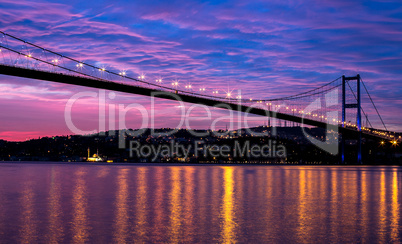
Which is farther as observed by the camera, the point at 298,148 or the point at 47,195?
the point at 298,148

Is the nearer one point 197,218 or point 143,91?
point 197,218

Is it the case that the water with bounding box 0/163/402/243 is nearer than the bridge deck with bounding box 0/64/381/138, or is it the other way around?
the water with bounding box 0/163/402/243

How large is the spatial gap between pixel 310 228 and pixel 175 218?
3.29m

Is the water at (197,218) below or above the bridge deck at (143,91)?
below

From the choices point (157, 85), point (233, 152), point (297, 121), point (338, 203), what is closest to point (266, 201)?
point (338, 203)

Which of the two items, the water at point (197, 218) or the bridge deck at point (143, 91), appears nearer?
the water at point (197, 218)

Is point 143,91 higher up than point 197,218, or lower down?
higher up

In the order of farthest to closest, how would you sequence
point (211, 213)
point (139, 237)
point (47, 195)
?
point (47, 195)
point (211, 213)
point (139, 237)

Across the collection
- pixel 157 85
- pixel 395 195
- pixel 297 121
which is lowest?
pixel 395 195

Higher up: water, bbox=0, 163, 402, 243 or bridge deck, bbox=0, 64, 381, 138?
bridge deck, bbox=0, 64, 381, 138

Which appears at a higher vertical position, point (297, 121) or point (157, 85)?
point (157, 85)

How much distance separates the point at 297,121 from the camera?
49156 mm

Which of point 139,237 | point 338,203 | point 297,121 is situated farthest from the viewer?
point 297,121

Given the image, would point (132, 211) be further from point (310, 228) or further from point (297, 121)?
point (297, 121)
